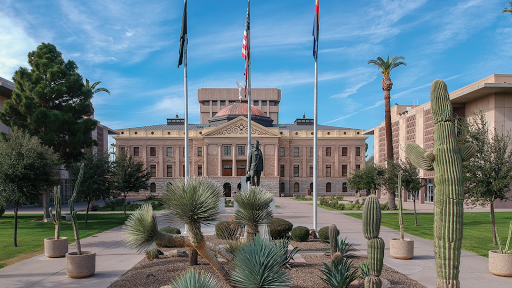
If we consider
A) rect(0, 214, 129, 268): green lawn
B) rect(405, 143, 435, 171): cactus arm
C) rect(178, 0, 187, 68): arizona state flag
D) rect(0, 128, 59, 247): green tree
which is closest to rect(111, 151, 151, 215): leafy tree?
rect(0, 214, 129, 268): green lawn

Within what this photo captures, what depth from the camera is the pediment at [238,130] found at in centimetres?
6819

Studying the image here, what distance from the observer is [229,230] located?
451 inches

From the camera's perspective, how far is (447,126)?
680 cm

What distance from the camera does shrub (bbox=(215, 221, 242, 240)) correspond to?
32.5 ft

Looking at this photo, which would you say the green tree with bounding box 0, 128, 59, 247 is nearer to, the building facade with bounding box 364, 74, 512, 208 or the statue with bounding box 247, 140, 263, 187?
the statue with bounding box 247, 140, 263, 187

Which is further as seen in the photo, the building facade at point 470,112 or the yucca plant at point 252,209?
the building facade at point 470,112

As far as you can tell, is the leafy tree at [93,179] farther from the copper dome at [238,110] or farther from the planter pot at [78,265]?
the copper dome at [238,110]

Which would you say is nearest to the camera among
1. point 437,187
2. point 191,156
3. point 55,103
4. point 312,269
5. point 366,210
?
point 437,187

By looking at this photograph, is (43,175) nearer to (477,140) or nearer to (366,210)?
(366,210)

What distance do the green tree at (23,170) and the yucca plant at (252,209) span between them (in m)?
11.5

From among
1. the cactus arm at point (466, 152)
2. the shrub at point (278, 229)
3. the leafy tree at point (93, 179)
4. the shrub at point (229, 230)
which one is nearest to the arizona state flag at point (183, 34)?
the shrub at point (229, 230)

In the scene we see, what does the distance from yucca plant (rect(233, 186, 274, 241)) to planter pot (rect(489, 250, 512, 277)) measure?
22.8 feet

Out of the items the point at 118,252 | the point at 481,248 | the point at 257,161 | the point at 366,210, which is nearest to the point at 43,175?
the point at 118,252

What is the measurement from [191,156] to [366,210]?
65.3 m
